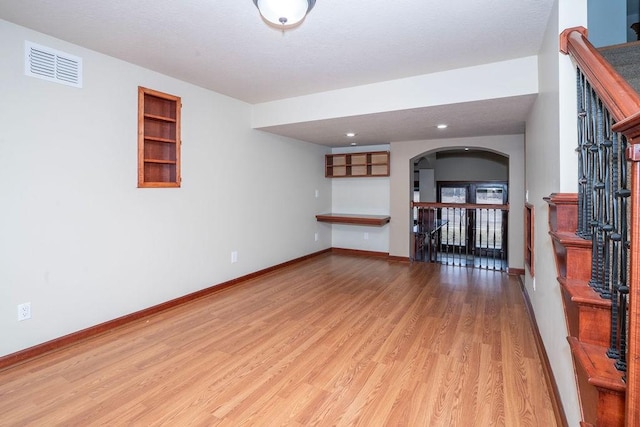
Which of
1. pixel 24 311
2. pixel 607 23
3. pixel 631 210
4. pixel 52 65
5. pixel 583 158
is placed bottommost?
pixel 24 311

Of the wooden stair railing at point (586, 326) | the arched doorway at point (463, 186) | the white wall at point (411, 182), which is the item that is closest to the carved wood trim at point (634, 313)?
the wooden stair railing at point (586, 326)

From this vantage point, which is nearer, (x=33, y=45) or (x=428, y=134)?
(x=33, y=45)

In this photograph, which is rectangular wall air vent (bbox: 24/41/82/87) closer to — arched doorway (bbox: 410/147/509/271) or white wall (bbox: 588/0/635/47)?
white wall (bbox: 588/0/635/47)

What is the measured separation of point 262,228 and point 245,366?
259cm

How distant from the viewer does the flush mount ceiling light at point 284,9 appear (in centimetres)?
186

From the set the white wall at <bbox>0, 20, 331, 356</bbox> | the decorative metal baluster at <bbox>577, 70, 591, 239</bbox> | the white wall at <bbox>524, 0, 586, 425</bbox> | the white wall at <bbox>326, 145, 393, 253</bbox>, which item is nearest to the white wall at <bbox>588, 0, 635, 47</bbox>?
the white wall at <bbox>524, 0, 586, 425</bbox>

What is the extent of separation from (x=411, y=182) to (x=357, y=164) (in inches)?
43.3

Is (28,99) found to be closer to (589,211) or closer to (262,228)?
(262,228)

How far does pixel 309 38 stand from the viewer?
2.47 meters

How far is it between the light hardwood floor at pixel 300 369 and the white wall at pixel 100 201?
0.35 metres

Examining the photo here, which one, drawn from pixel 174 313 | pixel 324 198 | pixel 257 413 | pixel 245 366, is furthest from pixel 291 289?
pixel 324 198

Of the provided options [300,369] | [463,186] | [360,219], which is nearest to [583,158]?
[300,369]

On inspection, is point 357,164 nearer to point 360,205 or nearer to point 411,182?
point 360,205

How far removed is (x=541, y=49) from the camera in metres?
2.59
